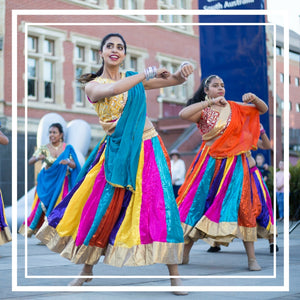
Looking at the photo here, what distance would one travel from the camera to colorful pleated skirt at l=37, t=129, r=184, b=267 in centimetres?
383

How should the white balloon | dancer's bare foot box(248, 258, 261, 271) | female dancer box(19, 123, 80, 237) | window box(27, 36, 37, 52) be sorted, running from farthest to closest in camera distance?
window box(27, 36, 37, 52) < the white balloon < female dancer box(19, 123, 80, 237) < dancer's bare foot box(248, 258, 261, 271)

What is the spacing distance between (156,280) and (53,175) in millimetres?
4062

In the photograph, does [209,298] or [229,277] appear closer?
[209,298]

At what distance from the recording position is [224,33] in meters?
12.0

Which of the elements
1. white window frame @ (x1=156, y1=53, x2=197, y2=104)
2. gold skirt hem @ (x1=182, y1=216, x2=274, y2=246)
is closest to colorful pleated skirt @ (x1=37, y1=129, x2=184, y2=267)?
gold skirt hem @ (x1=182, y1=216, x2=274, y2=246)

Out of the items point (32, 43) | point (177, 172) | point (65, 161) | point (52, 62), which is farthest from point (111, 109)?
point (52, 62)

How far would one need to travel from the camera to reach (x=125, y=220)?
12.9 feet

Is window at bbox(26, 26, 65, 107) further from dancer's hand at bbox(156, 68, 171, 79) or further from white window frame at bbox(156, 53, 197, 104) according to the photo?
dancer's hand at bbox(156, 68, 171, 79)

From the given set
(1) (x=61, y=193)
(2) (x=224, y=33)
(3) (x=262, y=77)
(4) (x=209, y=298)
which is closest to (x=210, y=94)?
(4) (x=209, y=298)

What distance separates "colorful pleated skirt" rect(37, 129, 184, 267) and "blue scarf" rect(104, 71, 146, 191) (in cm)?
7

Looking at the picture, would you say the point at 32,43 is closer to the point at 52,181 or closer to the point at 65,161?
the point at 52,181

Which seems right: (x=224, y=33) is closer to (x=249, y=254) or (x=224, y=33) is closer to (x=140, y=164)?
(x=249, y=254)

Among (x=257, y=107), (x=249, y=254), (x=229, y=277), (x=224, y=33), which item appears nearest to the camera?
(x=229, y=277)

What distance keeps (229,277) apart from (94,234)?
1.09 m
